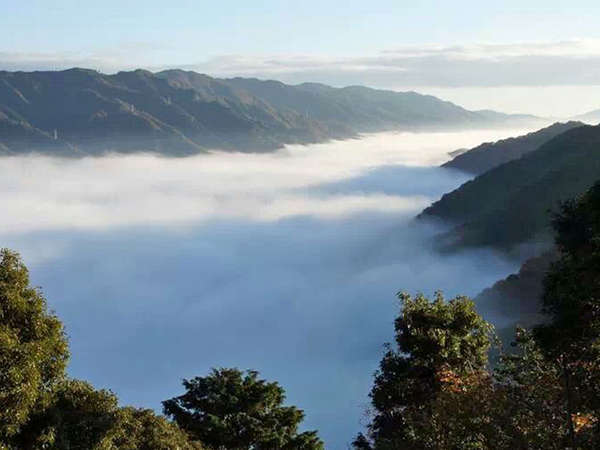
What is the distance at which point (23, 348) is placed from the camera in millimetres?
20203

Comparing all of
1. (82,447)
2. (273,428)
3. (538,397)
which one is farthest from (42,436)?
(273,428)

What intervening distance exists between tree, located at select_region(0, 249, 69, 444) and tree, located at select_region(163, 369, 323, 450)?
66.0 ft

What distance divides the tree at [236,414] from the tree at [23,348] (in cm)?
2011

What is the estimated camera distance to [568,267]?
22750 millimetres

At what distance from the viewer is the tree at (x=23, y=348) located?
19719 mm

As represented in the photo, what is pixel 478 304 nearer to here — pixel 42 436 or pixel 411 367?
pixel 411 367

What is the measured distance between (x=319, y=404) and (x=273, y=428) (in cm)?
15385

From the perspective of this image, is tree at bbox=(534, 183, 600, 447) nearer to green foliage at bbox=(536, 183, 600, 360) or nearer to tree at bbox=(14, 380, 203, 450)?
green foliage at bbox=(536, 183, 600, 360)

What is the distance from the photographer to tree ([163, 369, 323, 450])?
42156mm

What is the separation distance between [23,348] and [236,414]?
25.0 meters

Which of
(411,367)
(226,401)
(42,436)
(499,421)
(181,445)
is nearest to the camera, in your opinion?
(42,436)

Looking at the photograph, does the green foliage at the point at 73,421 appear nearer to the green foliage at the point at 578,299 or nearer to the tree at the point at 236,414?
the green foliage at the point at 578,299

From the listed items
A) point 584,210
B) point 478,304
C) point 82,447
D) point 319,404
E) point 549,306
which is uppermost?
point 478,304

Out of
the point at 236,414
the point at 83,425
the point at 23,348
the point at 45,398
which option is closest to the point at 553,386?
the point at 83,425
